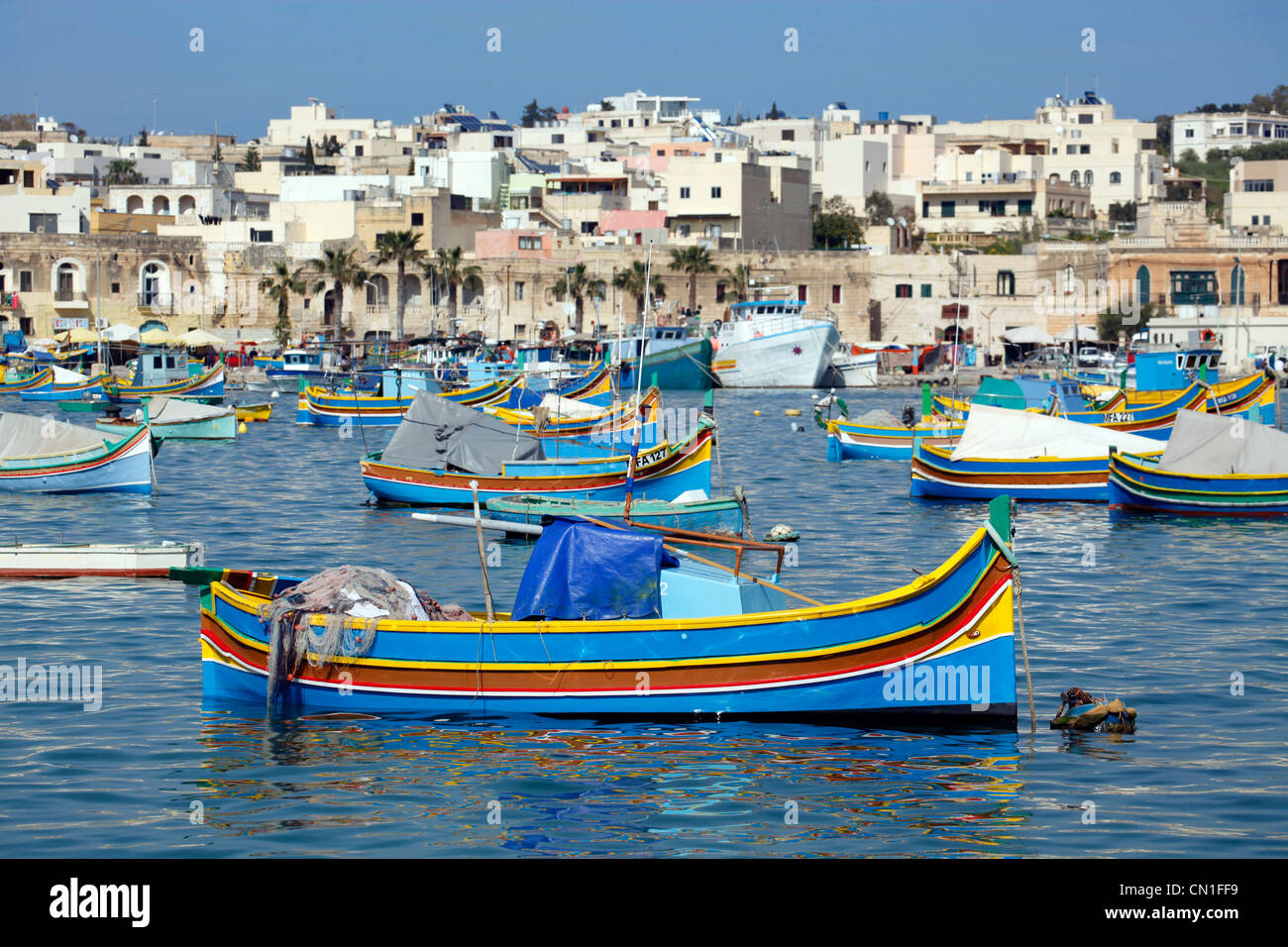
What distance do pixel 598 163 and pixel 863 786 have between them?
85578mm

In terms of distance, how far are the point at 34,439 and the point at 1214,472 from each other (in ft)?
77.1

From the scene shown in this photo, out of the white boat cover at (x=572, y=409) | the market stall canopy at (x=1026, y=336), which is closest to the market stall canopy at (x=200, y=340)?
the white boat cover at (x=572, y=409)

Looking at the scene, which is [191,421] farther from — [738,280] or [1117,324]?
[1117,324]

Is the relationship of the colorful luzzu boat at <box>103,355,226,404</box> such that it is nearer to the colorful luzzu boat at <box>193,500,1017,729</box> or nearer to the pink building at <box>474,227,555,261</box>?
the pink building at <box>474,227,555,261</box>

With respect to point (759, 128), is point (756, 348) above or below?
below

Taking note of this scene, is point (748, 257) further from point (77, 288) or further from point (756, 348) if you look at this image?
point (77, 288)

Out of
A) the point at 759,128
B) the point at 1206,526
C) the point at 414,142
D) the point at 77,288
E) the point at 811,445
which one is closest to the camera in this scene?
the point at 1206,526

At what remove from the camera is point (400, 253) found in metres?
80.2

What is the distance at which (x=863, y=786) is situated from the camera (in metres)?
12.8

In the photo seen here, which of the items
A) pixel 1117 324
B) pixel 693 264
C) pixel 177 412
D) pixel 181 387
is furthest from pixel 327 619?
pixel 693 264

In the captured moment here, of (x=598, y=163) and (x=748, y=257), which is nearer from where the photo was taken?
(x=748, y=257)

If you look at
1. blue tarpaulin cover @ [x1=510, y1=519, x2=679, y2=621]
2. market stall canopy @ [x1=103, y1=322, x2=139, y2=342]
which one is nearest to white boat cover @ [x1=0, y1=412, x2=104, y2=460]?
blue tarpaulin cover @ [x1=510, y1=519, x2=679, y2=621]

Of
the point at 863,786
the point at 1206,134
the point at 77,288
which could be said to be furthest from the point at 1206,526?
the point at 1206,134

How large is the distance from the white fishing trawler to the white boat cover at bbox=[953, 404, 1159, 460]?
124 ft
